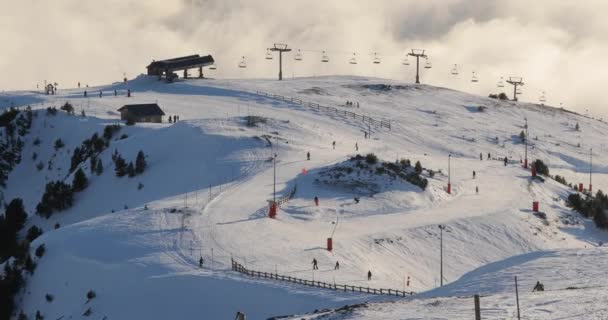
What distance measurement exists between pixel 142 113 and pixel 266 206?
146 feet

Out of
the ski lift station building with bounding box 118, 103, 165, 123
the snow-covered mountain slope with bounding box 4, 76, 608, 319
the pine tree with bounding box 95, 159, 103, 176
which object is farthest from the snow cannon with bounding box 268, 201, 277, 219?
the ski lift station building with bounding box 118, 103, 165, 123

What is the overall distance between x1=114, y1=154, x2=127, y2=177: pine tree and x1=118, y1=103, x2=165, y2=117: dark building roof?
21347mm

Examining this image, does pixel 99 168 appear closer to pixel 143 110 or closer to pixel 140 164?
pixel 140 164

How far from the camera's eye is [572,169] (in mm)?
115000

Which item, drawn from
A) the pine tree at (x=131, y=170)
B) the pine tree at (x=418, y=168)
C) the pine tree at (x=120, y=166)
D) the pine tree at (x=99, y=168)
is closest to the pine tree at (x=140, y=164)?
the pine tree at (x=131, y=170)

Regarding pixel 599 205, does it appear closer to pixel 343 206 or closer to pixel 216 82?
pixel 343 206

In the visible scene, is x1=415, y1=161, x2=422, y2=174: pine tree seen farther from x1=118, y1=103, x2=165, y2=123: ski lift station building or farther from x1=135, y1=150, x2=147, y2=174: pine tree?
x1=118, y1=103, x2=165, y2=123: ski lift station building

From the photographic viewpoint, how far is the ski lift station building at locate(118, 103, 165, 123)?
11544 cm

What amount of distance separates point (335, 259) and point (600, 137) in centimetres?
8598

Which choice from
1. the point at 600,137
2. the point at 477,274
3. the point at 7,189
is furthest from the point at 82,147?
the point at 600,137

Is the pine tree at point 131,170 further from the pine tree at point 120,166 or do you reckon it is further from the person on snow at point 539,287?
the person on snow at point 539,287

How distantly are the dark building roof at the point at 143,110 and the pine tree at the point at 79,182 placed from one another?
23089 mm

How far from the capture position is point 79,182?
92.8 metres

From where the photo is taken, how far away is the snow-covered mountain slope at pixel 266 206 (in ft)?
196
